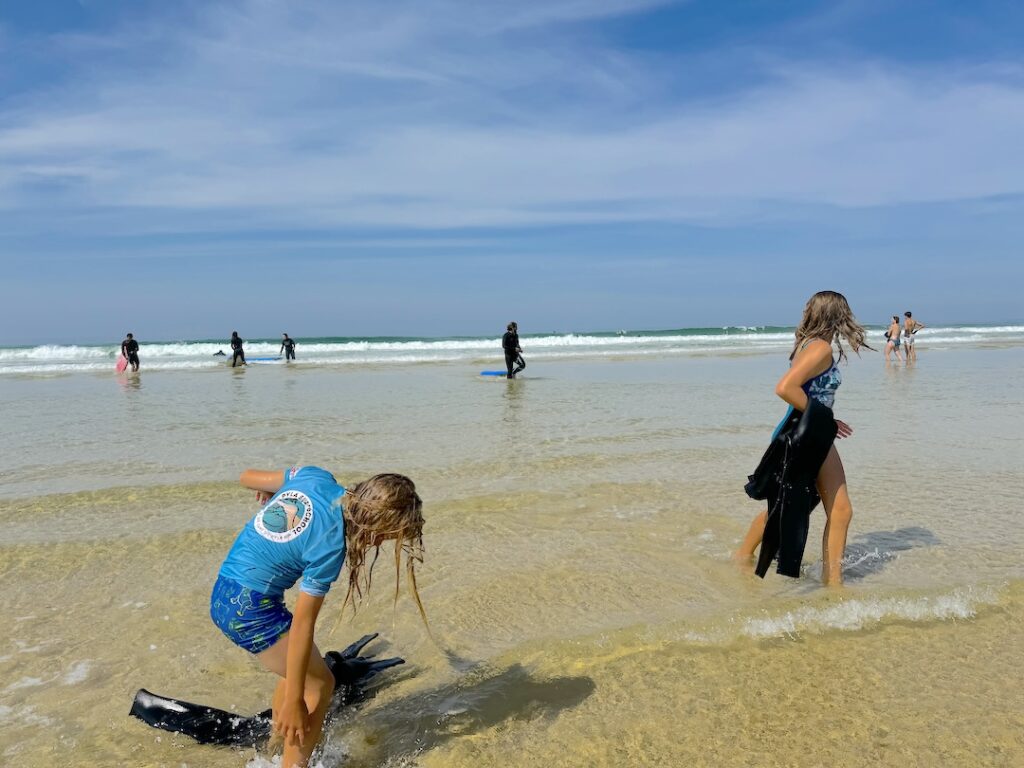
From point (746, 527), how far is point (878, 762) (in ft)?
10.8

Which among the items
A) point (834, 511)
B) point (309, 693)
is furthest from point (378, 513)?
point (834, 511)

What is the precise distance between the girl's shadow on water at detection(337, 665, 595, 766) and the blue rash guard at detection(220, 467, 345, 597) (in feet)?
2.87

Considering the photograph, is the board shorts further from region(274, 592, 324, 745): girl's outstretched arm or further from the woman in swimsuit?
the woman in swimsuit

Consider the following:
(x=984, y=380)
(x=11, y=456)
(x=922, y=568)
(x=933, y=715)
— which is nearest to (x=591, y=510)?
(x=922, y=568)

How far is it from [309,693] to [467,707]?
2.82 ft

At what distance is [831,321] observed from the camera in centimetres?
464

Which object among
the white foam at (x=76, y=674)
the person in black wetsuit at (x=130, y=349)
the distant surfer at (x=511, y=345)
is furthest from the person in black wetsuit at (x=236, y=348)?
the white foam at (x=76, y=674)

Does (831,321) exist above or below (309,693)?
above

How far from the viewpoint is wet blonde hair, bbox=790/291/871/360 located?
463 cm

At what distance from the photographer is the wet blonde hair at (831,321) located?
4.63 m

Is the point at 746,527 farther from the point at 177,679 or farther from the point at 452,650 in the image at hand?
the point at 177,679

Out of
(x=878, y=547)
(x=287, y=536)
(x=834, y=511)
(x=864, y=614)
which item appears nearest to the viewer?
(x=287, y=536)

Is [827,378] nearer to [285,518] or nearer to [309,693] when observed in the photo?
[285,518]

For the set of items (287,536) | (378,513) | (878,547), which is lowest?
(878,547)
